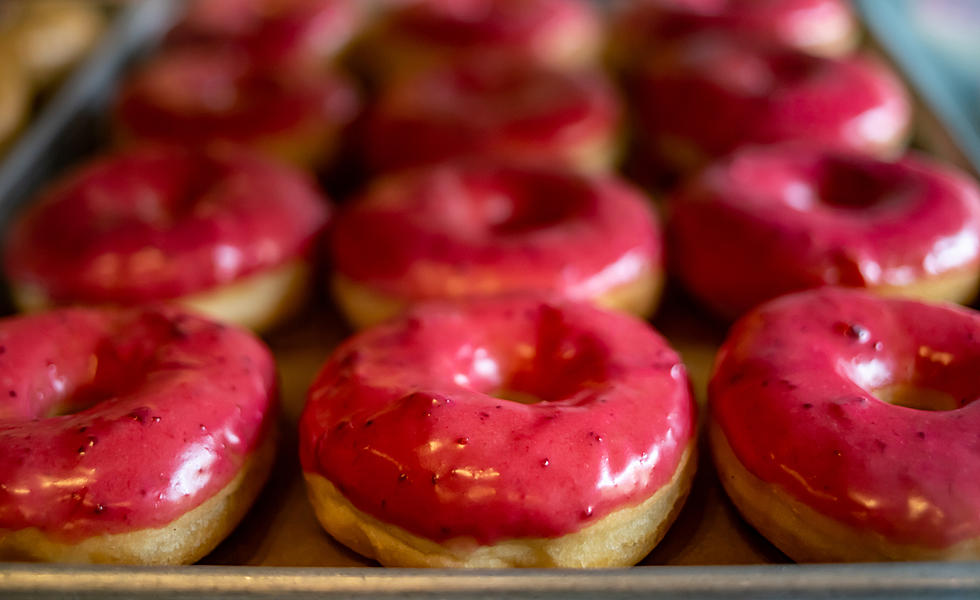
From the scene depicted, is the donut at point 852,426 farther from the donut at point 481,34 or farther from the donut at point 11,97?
the donut at point 11,97

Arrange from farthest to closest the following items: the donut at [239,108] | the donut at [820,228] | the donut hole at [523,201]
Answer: the donut at [239,108] → the donut hole at [523,201] → the donut at [820,228]

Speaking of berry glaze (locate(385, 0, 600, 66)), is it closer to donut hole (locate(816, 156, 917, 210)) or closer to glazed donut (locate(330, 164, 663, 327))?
glazed donut (locate(330, 164, 663, 327))

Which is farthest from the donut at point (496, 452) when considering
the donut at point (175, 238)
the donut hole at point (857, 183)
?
the donut hole at point (857, 183)

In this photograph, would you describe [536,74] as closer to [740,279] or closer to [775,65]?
[775,65]

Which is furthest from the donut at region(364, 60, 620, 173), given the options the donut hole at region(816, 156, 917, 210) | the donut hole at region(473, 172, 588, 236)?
the donut hole at region(816, 156, 917, 210)

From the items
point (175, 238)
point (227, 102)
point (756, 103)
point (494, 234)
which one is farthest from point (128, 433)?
point (756, 103)

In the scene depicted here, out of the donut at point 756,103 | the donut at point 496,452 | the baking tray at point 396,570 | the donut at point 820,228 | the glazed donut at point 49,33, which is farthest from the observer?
the glazed donut at point 49,33

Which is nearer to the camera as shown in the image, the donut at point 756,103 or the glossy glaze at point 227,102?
the donut at point 756,103
